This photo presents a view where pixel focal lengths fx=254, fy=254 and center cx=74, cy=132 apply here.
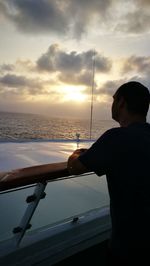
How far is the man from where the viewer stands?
1.16 metres

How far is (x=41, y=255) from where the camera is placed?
1.81 meters

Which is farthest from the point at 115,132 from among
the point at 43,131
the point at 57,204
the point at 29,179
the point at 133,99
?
the point at 43,131

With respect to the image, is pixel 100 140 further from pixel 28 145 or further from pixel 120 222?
pixel 28 145

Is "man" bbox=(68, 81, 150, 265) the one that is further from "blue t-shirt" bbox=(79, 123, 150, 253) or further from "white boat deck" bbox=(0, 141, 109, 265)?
"white boat deck" bbox=(0, 141, 109, 265)

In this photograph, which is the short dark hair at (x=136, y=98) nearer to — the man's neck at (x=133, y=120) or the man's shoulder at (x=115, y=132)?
the man's neck at (x=133, y=120)

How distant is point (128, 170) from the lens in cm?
117

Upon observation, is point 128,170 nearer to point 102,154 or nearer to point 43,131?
point 102,154

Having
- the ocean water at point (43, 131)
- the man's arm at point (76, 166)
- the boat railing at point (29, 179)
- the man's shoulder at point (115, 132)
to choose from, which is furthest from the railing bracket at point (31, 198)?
the ocean water at point (43, 131)

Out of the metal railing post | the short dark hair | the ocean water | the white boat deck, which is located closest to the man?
the short dark hair

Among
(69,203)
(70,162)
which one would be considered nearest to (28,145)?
(69,203)

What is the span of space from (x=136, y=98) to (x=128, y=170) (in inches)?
14.6

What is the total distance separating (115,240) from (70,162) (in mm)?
468

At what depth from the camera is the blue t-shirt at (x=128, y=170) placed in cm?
116

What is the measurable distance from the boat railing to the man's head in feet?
1.74
